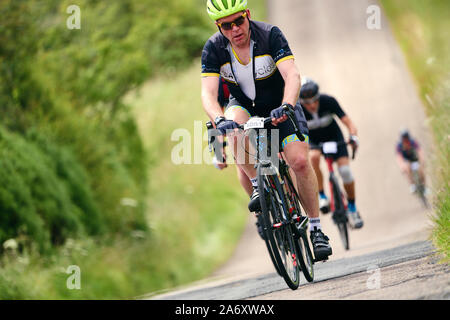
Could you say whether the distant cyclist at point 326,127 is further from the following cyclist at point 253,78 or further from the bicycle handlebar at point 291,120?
the bicycle handlebar at point 291,120

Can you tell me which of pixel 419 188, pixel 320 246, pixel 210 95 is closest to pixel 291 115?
pixel 210 95

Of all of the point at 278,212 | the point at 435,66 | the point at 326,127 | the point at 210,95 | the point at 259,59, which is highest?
the point at 435,66

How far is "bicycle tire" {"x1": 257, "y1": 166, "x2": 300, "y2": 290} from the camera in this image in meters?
5.46

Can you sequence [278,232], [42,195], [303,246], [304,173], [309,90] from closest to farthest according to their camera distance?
[278,232] → [304,173] → [303,246] → [309,90] → [42,195]

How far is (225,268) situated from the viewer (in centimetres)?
1424

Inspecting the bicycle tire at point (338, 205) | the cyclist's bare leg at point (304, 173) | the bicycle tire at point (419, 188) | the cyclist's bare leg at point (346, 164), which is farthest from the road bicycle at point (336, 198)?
the bicycle tire at point (419, 188)

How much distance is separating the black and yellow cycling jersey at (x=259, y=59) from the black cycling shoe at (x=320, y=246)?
4.11 feet

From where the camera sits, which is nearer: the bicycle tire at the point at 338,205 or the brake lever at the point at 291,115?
the brake lever at the point at 291,115

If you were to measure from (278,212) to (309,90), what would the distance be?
3.60 meters

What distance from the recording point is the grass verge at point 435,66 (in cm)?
626

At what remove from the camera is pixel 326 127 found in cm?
977

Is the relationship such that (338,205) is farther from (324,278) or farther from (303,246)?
(303,246)
